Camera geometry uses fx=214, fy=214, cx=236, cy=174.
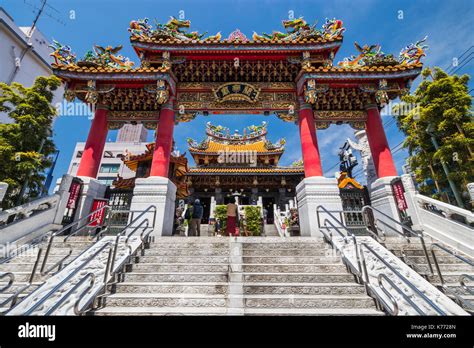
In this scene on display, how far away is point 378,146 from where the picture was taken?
9516 mm

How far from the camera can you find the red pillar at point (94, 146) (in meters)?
9.14

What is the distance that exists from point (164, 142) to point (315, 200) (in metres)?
6.66

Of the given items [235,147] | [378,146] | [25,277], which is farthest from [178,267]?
[235,147]

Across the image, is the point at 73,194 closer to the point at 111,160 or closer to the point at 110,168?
the point at 110,168

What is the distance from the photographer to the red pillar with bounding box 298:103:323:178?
8.96 meters

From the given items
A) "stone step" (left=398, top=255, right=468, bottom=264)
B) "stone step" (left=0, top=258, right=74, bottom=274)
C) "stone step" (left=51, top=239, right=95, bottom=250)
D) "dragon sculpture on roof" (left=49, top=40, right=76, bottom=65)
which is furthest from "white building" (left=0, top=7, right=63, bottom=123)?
"stone step" (left=398, top=255, right=468, bottom=264)

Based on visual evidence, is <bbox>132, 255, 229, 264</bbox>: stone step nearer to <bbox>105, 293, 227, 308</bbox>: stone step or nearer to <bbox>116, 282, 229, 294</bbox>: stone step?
<bbox>116, 282, 229, 294</bbox>: stone step

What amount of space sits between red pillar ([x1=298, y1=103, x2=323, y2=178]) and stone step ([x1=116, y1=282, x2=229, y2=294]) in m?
6.22

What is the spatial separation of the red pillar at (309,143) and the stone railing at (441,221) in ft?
10.5

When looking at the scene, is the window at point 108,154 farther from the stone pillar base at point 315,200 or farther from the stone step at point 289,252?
the stone step at point 289,252

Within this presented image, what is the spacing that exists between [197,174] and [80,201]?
47.3ft
